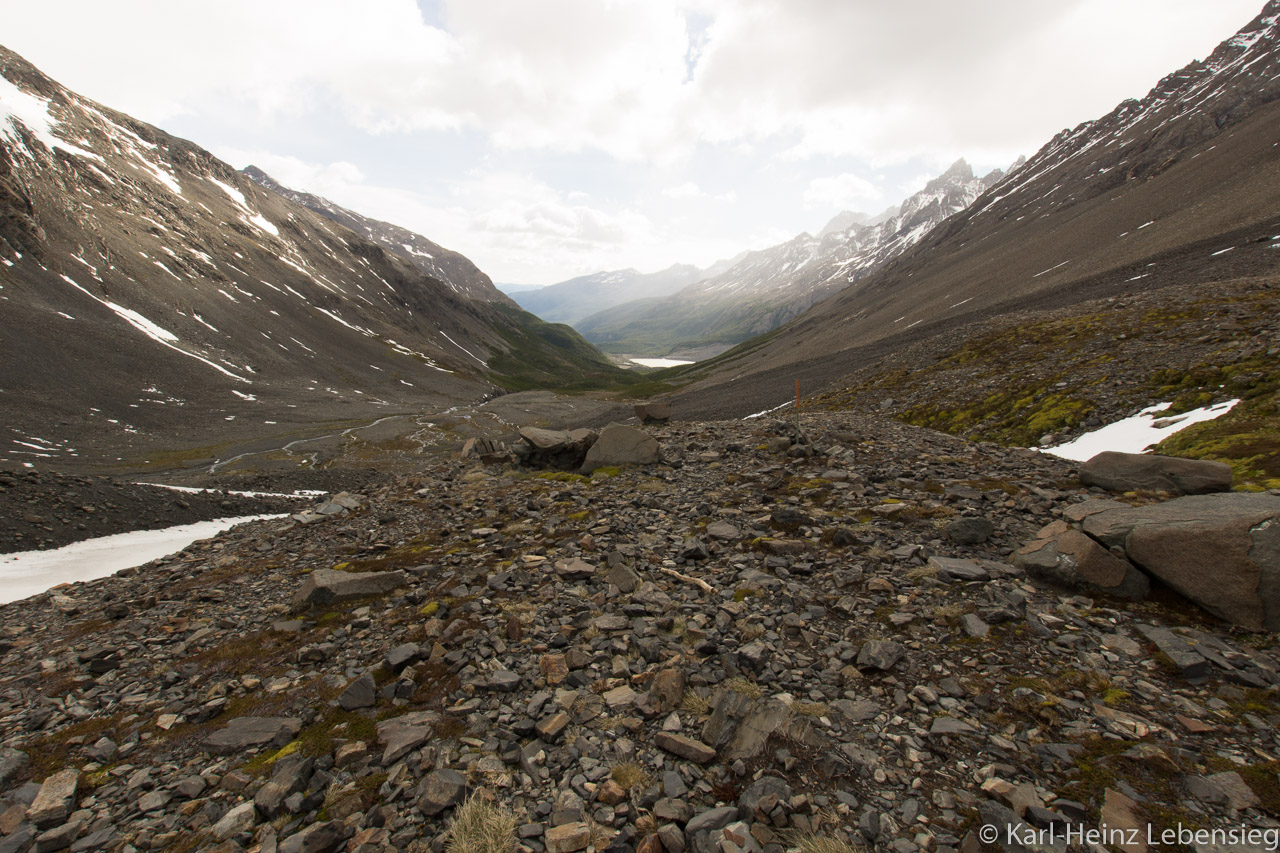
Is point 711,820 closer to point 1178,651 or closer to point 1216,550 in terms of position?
point 1178,651

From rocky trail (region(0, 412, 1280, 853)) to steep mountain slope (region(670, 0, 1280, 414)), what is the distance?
51.1m

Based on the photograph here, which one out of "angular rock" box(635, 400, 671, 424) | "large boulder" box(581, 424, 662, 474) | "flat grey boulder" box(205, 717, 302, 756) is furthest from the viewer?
"angular rock" box(635, 400, 671, 424)

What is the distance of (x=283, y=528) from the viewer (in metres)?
18.1

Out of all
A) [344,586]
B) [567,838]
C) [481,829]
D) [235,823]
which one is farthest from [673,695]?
[344,586]

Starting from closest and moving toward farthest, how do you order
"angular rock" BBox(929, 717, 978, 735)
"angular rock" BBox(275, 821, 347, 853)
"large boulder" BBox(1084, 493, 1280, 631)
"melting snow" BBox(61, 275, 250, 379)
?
"angular rock" BBox(275, 821, 347, 853)
"angular rock" BBox(929, 717, 978, 735)
"large boulder" BBox(1084, 493, 1280, 631)
"melting snow" BBox(61, 275, 250, 379)

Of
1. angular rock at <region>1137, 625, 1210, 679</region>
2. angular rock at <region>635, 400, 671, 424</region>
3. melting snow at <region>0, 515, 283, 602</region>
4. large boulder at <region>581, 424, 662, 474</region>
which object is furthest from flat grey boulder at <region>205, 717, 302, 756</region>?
angular rock at <region>635, 400, 671, 424</region>

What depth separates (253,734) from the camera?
7.41 meters

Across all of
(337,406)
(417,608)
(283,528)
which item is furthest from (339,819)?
(337,406)

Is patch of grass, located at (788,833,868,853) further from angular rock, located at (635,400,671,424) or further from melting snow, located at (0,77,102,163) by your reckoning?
melting snow, located at (0,77,102,163)

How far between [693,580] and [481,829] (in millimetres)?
6046

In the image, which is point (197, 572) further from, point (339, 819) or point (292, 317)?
point (292, 317)

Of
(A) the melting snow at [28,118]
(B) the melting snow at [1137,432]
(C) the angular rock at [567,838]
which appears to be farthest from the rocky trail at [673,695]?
(A) the melting snow at [28,118]

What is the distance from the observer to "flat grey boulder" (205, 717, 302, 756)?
722 centimetres

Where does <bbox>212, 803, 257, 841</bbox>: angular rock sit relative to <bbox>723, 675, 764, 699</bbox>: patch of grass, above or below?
above
